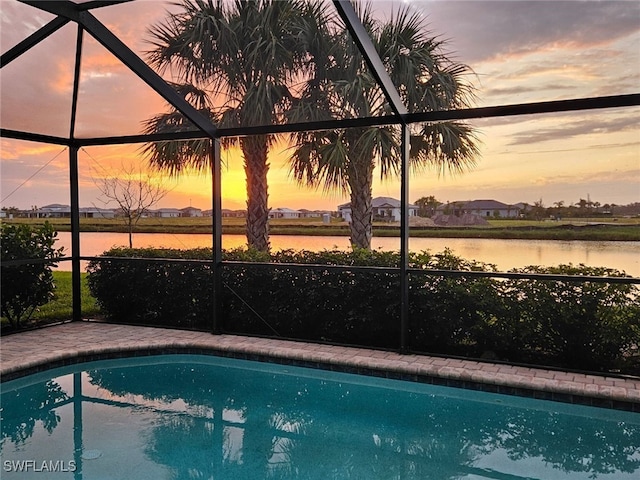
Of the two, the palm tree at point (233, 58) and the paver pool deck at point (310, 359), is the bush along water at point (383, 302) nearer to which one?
the paver pool deck at point (310, 359)

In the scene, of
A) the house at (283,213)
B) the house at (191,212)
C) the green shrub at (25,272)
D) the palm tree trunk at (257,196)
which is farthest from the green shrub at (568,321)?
the green shrub at (25,272)

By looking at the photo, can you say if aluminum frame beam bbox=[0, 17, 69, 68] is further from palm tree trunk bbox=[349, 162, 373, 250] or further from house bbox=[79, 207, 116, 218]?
palm tree trunk bbox=[349, 162, 373, 250]

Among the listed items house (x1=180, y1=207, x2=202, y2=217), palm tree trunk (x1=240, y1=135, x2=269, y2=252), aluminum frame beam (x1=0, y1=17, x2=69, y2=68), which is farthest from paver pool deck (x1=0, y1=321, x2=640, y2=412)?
aluminum frame beam (x1=0, y1=17, x2=69, y2=68)

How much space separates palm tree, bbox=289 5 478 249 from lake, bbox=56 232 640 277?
1037mm

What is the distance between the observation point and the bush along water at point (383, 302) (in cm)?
525

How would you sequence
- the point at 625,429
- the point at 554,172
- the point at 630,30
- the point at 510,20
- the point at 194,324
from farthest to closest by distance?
the point at 194,324, the point at 554,172, the point at 510,20, the point at 630,30, the point at 625,429

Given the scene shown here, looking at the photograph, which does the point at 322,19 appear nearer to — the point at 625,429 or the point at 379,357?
the point at 379,357

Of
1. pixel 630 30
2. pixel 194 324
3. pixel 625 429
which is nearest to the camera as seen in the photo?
pixel 625 429

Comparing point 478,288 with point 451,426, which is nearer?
point 451,426

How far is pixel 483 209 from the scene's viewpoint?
7277mm

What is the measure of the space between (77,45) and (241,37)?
237 cm

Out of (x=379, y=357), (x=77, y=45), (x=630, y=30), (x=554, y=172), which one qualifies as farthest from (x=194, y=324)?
(x=630, y=30)

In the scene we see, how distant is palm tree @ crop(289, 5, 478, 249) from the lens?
23.3 feet

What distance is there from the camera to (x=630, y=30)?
5.61 meters
